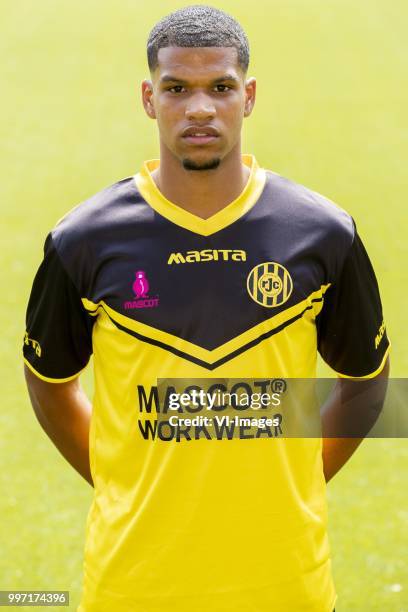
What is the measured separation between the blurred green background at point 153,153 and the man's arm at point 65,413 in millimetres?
2582

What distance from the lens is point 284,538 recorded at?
353 centimetres

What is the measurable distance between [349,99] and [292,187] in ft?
36.1

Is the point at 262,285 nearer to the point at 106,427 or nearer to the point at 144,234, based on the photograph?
the point at 144,234

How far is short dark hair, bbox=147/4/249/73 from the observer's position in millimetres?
3545

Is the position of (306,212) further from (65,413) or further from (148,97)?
(65,413)

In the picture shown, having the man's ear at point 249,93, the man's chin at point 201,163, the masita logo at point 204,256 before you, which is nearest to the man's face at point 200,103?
the man's chin at point 201,163

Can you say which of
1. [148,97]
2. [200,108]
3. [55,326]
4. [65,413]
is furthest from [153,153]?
[200,108]

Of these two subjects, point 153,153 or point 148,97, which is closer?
point 148,97

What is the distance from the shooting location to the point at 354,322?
12.3ft

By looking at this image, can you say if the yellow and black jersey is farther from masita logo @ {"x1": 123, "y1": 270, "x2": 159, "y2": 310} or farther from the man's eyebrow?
the man's eyebrow

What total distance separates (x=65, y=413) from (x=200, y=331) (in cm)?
83

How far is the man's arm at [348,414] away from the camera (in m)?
4.02

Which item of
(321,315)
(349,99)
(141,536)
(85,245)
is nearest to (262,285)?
(321,315)

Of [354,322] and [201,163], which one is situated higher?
[201,163]
